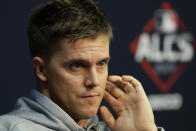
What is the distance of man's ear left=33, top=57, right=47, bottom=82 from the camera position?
1.32 meters

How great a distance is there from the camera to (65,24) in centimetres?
127

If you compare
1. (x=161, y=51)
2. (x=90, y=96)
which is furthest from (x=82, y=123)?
(x=161, y=51)

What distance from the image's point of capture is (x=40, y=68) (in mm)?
1335

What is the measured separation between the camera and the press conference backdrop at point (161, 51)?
8.21 ft

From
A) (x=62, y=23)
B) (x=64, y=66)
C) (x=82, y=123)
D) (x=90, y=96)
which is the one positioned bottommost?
(x=82, y=123)

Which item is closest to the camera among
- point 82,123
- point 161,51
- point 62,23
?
point 62,23

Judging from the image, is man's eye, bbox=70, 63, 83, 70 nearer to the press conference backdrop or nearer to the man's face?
the man's face

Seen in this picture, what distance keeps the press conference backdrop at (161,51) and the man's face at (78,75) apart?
1.14m

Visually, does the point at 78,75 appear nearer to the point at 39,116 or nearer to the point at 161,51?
the point at 39,116

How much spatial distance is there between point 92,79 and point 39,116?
0.21m

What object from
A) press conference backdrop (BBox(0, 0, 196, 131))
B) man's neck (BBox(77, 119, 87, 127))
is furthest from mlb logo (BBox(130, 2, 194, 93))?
man's neck (BBox(77, 119, 87, 127))

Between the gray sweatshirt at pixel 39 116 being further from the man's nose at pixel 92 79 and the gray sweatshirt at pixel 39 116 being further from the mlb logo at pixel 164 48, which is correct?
the mlb logo at pixel 164 48

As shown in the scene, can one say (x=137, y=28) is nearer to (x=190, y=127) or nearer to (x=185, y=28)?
(x=185, y=28)

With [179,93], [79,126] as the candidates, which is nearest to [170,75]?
[179,93]
